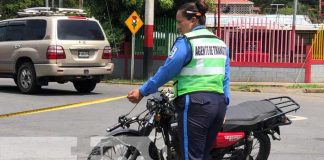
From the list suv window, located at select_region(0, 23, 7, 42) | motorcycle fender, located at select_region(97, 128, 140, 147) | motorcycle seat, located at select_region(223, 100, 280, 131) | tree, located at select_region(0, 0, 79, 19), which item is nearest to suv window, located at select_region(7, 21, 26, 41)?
→ suv window, located at select_region(0, 23, 7, 42)

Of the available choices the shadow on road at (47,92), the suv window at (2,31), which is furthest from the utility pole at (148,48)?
the suv window at (2,31)

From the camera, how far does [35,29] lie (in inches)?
594

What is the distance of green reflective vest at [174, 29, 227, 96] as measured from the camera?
4801mm

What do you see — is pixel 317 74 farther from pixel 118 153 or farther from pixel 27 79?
pixel 118 153

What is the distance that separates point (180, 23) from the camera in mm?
4879

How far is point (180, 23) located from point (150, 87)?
0.59 m

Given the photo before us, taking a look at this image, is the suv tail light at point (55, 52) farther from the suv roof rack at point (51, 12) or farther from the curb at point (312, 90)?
the curb at point (312, 90)

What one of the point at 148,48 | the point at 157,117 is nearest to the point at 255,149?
the point at 157,117

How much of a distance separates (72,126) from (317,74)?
1337cm

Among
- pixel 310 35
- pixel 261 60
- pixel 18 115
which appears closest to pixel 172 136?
pixel 18 115

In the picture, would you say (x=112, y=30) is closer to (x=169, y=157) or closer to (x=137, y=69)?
(x=137, y=69)

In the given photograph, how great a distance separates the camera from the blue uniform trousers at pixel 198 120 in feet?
15.7

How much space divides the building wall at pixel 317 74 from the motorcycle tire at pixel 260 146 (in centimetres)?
1557

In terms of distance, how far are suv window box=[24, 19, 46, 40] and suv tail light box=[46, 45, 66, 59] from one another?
0.55 m
